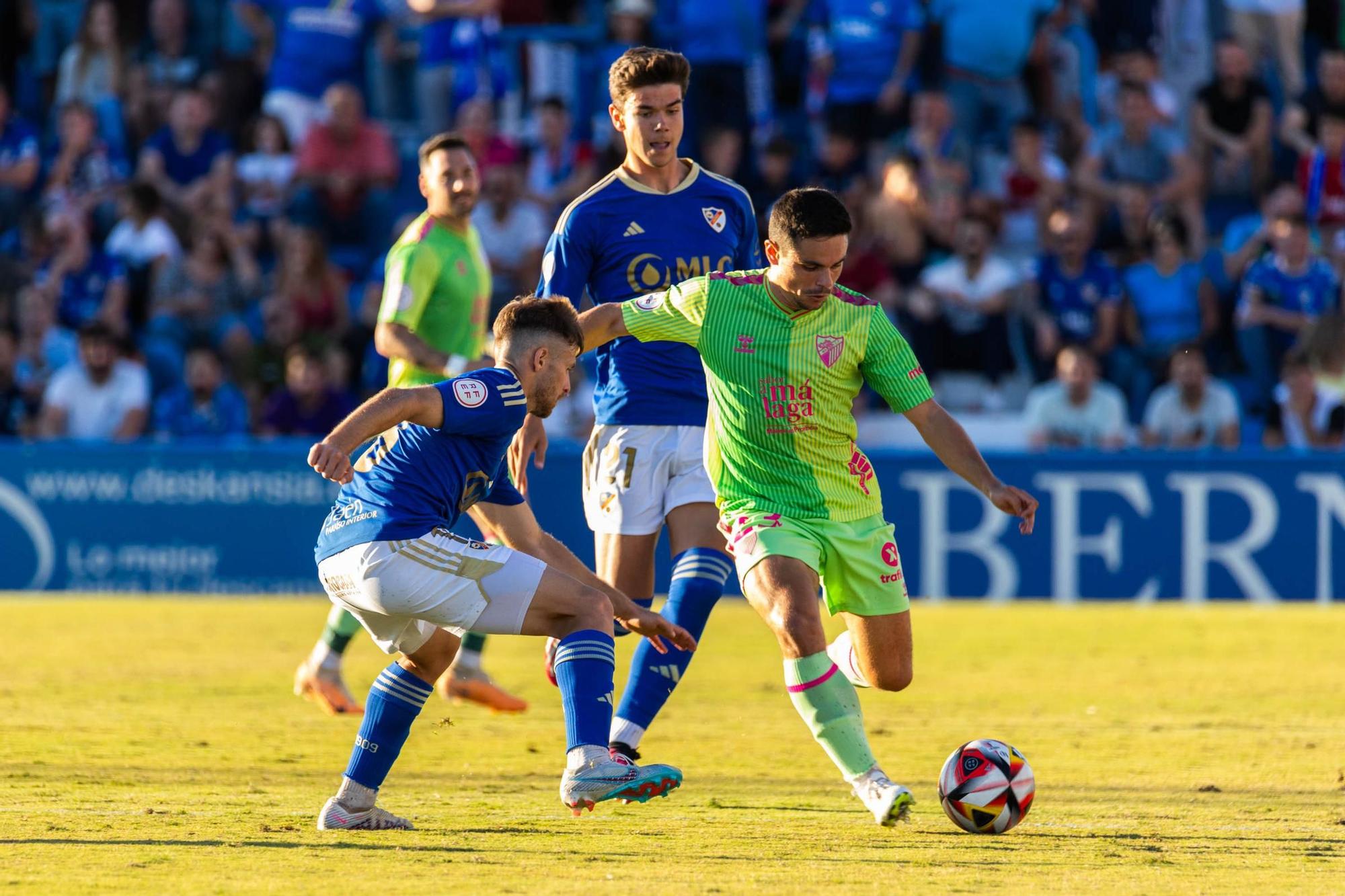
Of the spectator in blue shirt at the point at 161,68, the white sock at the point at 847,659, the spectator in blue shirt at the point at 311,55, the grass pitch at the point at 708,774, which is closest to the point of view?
the grass pitch at the point at 708,774

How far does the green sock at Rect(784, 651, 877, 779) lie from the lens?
18.7 ft

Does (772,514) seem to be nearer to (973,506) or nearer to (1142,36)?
(973,506)

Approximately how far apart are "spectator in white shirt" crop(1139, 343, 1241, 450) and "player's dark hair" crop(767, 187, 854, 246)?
873 centimetres

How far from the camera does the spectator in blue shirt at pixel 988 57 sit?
1605 cm

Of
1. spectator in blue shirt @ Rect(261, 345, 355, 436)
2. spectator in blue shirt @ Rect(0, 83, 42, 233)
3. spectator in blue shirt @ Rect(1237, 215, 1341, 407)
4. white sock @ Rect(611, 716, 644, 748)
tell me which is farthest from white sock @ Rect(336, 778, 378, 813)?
spectator in blue shirt @ Rect(0, 83, 42, 233)

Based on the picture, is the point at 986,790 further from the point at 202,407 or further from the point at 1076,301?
the point at 202,407

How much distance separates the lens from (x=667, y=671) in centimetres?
659

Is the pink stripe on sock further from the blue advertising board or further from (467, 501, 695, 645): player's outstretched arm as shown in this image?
the blue advertising board

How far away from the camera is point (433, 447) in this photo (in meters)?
5.53

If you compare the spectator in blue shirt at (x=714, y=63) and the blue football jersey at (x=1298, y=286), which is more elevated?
the spectator in blue shirt at (x=714, y=63)

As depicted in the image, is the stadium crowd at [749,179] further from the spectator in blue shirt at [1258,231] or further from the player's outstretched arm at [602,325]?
the player's outstretched arm at [602,325]

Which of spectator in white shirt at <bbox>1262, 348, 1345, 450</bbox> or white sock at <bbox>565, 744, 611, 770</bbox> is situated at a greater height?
white sock at <bbox>565, 744, 611, 770</bbox>

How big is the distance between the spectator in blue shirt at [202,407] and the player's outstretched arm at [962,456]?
967cm

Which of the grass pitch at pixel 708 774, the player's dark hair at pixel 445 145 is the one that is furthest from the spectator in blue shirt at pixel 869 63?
the player's dark hair at pixel 445 145
